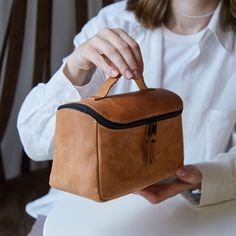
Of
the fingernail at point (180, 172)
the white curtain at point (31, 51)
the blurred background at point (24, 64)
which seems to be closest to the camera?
the fingernail at point (180, 172)

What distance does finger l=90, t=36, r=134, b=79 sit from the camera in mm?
570

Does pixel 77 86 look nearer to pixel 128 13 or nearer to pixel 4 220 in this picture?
pixel 128 13

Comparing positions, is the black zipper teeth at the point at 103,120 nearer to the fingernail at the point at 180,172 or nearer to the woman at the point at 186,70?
the fingernail at the point at 180,172

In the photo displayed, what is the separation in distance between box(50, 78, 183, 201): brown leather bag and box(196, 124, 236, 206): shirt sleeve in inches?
4.6

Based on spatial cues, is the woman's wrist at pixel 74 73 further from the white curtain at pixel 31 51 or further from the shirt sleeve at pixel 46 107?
the white curtain at pixel 31 51

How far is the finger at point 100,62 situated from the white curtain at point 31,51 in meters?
0.66

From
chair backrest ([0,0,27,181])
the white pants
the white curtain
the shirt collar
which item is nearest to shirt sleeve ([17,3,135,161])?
Result: the white pants

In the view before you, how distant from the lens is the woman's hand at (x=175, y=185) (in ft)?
2.04

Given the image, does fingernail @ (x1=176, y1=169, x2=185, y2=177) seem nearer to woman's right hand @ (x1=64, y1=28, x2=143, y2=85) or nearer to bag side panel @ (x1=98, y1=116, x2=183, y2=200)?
bag side panel @ (x1=98, y1=116, x2=183, y2=200)

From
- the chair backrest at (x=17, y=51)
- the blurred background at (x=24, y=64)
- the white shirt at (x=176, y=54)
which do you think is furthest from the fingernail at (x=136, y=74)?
the chair backrest at (x=17, y=51)

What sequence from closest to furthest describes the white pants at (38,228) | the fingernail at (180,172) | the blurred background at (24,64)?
the fingernail at (180,172) < the white pants at (38,228) < the blurred background at (24,64)

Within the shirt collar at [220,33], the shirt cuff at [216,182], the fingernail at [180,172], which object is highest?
the shirt collar at [220,33]

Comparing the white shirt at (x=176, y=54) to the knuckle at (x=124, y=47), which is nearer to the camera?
the knuckle at (x=124, y=47)

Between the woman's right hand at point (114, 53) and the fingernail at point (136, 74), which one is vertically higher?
the woman's right hand at point (114, 53)
